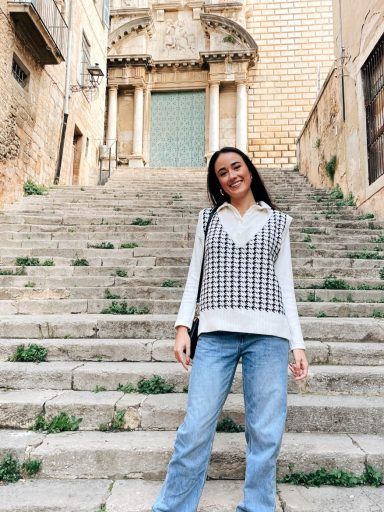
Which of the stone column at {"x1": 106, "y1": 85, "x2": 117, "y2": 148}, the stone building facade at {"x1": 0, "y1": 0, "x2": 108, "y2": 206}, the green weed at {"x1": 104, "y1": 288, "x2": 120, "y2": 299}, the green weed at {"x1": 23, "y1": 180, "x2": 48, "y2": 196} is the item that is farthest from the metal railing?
the green weed at {"x1": 104, "y1": 288, "x2": 120, "y2": 299}

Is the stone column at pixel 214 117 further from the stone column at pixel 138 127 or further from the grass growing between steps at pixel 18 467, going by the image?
the grass growing between steps at pixel 18 467

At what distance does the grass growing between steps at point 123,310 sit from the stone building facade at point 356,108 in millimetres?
5062

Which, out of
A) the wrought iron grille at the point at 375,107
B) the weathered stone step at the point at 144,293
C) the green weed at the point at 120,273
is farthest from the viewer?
the wrought iron grille at the point at 375,107

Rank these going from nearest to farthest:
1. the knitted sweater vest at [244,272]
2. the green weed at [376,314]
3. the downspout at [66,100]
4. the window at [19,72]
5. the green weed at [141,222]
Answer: the knitted sweater vest at [244,272] → the green weed at [376,314] → the green weed at [141,222] → the window at [19,72] → the downspout at [66,100]

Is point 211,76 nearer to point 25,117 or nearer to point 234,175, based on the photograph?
point 25,117

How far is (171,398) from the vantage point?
3316 mm

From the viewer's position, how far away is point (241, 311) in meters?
2.00

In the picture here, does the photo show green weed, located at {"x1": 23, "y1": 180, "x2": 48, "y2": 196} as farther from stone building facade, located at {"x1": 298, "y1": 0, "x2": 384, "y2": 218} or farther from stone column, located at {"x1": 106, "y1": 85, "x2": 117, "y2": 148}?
stone column, located at {"x1": 106, "y1": 85, "x2": 117, "y2": 148}

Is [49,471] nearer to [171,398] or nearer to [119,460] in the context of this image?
[119,460]

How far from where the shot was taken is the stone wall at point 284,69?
18875 millimetres

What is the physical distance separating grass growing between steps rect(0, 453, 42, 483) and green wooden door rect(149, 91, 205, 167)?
16.2 metres

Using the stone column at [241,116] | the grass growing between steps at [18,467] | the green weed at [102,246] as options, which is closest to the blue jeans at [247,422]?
the grass growing between steps at [18,467]

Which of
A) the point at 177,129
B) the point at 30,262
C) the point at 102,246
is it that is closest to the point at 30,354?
the point at 30,262

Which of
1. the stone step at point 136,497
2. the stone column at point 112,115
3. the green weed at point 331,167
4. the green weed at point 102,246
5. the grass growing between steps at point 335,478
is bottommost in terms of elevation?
the stone step at point 136,497
